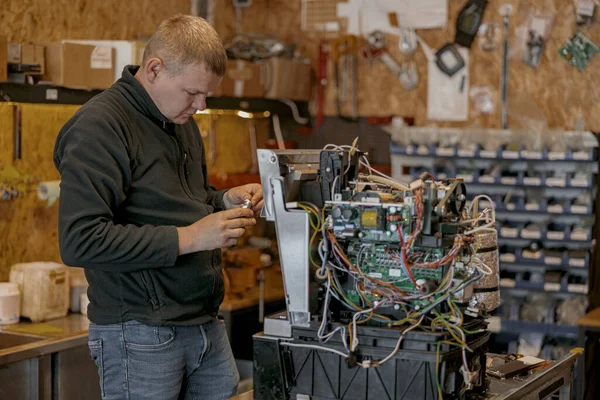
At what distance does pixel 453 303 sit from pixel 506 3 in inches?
134

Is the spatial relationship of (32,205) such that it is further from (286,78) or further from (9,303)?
(286,78)

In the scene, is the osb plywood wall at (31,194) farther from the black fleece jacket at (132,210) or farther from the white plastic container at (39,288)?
the black fleece jacket at (132,210)

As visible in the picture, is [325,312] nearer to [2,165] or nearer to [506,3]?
[2,165]

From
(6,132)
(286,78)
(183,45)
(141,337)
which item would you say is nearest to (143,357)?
(141,337)

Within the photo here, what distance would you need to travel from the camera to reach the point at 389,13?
539cm

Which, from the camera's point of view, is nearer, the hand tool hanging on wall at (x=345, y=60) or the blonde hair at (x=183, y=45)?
the blonde hair at (x=183, y=45)

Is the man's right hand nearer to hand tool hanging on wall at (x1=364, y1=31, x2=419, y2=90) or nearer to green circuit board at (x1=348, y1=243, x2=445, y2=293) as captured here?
green circuit board at (x1=348, y1=243, x2=445, y2=293)

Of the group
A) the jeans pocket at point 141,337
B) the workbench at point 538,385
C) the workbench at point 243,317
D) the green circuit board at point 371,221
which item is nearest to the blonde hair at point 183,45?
the green circuit board at point 371,221

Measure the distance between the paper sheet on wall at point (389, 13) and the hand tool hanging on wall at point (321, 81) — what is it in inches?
8.3

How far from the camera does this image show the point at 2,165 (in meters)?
3.86

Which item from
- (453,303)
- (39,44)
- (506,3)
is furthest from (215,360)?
(506,3)

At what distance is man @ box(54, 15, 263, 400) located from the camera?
7.04ft

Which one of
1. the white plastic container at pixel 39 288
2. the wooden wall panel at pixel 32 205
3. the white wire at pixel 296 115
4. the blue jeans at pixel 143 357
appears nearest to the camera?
the blue jeans at pixel 143 357

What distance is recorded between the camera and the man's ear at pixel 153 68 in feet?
7.61
